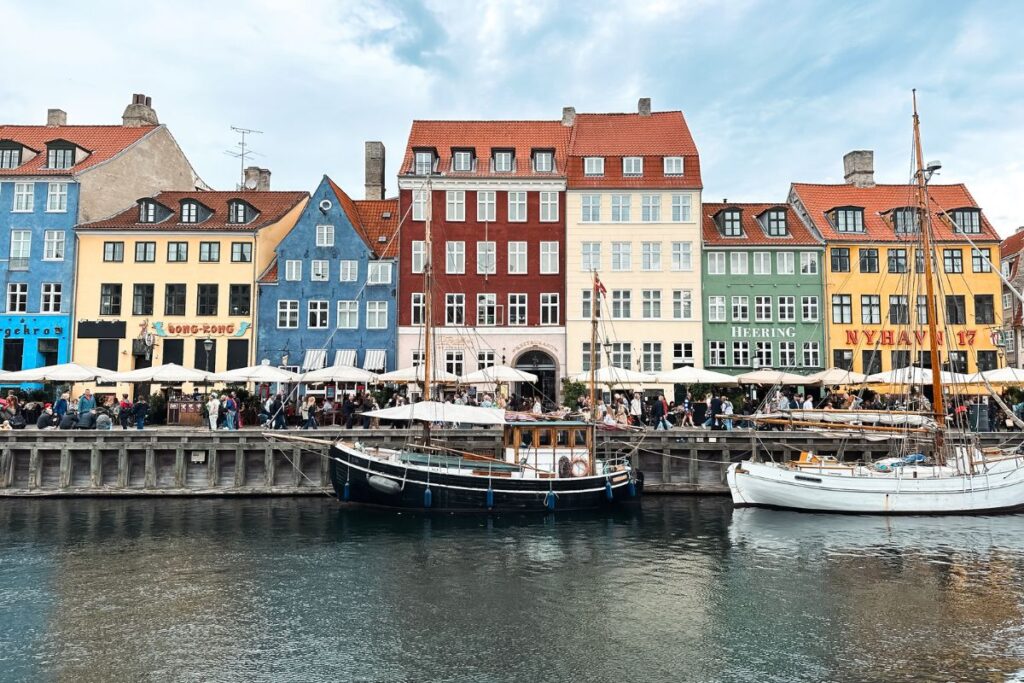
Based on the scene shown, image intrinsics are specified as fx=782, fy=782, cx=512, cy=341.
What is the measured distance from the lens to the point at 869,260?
151 ft

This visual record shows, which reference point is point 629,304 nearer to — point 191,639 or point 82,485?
point 82,485

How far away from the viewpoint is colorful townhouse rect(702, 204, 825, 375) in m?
45.4

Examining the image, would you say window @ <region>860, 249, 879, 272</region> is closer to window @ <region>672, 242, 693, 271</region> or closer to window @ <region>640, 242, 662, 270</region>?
window @ <region>672, 242, 693, 271</region>

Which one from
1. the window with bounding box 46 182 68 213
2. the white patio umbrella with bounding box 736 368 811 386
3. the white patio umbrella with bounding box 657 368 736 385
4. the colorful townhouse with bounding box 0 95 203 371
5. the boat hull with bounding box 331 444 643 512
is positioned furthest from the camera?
the window with bounding box 46 182 68 213

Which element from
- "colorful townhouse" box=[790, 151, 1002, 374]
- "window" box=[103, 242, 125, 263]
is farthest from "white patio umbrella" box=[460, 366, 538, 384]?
"window" box=[103, 242, 125, 263]

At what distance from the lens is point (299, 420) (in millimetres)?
33938

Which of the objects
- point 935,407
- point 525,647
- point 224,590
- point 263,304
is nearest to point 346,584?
point 224,590

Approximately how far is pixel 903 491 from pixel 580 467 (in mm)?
10608

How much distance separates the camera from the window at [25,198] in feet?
152

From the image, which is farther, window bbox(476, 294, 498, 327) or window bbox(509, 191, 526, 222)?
window bbox(509, 191, 526, 222)

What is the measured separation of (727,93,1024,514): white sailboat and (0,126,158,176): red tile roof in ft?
138

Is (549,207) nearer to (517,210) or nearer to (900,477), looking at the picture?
(517,210)

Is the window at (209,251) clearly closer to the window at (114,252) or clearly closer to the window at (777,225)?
the window at (114,252)

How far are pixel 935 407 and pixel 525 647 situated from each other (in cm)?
1952
